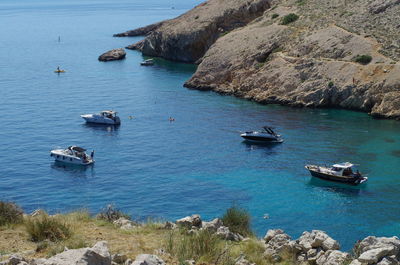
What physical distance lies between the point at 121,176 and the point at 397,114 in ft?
120

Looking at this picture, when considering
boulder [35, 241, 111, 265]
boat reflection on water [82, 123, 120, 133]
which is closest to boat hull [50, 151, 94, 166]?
boat reflection on water [82, 123, 120, 133]

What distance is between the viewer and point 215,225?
2436 cm

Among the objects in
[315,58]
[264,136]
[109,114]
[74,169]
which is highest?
[315,58]

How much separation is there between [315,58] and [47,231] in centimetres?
6817

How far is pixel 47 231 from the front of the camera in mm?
21109

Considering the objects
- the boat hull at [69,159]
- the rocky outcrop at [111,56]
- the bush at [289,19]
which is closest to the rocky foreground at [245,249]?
the boat hull at [69,159]

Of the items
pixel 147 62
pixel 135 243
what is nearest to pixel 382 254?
pixel 135 243

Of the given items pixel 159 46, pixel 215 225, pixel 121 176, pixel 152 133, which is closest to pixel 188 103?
pixel 152 133

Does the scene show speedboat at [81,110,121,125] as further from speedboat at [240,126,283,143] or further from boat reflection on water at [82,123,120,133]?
speedboat at [240,126,283,143]

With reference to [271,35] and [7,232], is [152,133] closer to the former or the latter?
[271,35]

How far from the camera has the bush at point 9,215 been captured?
2351cm

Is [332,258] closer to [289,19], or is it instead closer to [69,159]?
[69,159]

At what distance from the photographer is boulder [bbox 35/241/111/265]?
14.2m

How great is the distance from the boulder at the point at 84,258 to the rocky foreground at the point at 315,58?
62.6 metres
